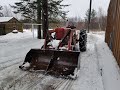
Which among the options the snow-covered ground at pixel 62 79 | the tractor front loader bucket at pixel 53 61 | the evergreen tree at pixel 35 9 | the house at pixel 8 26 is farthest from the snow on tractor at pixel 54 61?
the house at pixel 8 26

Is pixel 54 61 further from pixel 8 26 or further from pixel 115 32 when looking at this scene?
pixel 8 26

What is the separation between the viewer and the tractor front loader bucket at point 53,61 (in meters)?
5.77

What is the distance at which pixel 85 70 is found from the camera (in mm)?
6133

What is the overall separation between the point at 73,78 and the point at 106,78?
94cm

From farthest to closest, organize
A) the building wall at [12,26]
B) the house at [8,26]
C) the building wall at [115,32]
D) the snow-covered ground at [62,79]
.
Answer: the building wall at [12,26], the house at [8,26], the building wall at [115,32], the snow-covered ground at [62,79]

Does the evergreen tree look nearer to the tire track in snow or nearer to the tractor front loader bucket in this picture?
the tire track in snow

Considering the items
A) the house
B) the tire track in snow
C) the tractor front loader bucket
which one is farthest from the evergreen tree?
the tractor front loader bucket

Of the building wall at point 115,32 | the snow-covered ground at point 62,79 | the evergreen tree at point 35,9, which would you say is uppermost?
the evergreen tree at point 35,9

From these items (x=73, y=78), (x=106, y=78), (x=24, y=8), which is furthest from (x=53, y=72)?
(x=24, y=8)

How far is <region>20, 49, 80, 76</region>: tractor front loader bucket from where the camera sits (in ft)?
18.9

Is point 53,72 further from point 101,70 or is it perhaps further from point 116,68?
point 116,68

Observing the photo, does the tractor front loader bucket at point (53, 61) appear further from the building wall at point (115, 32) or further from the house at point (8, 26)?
the house at point (8, 26)

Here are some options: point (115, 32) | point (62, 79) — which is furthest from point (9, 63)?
point (115, 32)

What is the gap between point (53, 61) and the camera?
611cm
